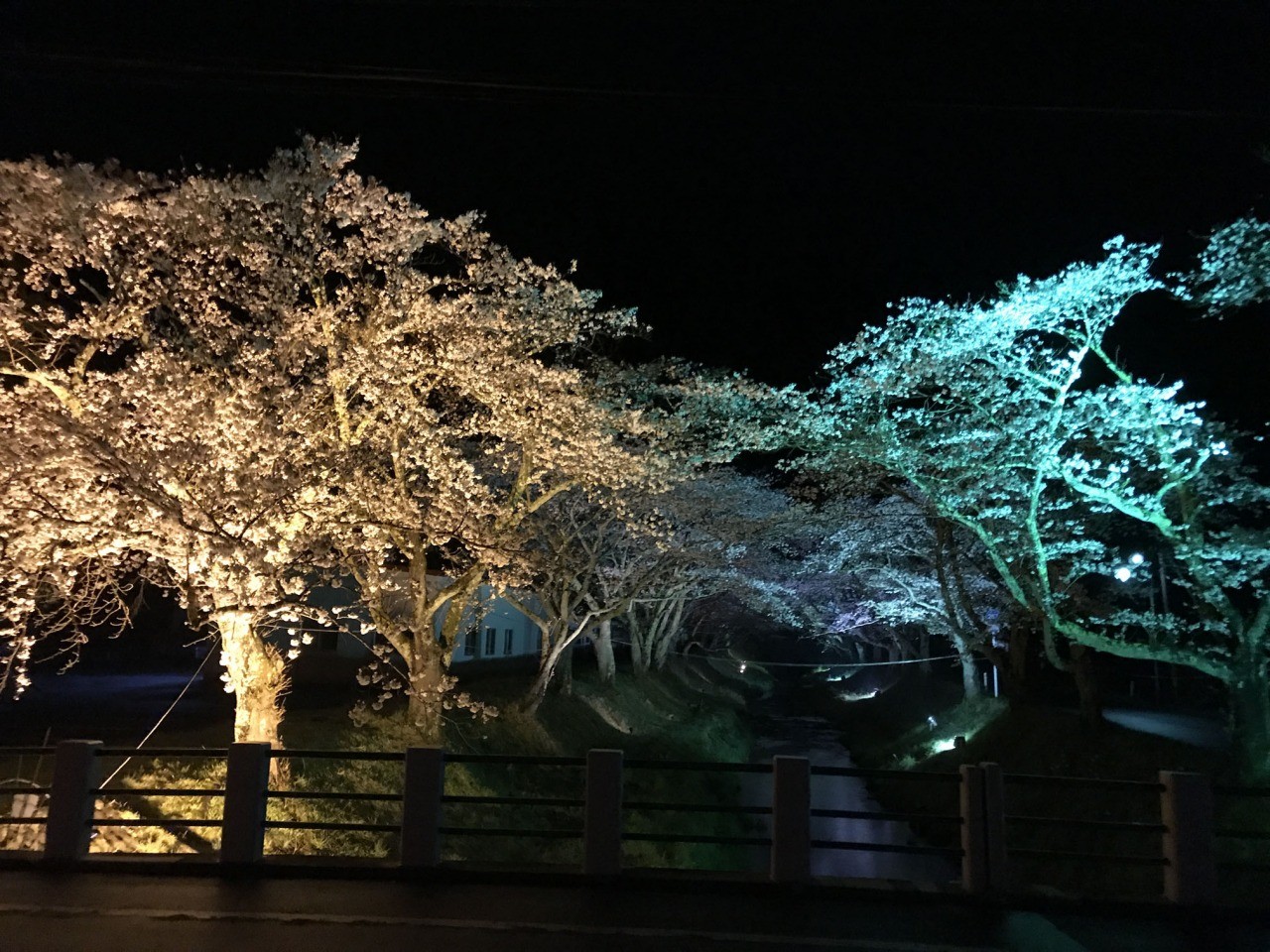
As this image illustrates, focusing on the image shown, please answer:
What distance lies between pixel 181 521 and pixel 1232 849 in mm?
16054

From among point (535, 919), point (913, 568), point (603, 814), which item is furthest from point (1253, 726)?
point (913, 568)

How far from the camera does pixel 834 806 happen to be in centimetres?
3052

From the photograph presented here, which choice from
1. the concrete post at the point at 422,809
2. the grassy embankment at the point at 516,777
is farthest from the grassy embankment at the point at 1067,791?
the grassy embankment at the point at 516,777

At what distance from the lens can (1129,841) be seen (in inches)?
670

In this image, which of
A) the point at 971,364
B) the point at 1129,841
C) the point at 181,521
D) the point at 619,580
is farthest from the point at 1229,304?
the point at 619,580

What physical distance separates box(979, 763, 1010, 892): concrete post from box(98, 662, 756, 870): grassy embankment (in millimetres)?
5351

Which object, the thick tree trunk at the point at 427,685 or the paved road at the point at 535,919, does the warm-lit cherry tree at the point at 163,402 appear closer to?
the thick tree trunk at the point at 427,685

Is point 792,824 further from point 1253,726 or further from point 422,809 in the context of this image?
point 1253,726

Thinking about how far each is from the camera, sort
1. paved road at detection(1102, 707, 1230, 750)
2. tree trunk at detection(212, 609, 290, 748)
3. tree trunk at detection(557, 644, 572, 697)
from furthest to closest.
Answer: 1. tree trunk at detection(557, 644, 572, 697)
2. paved road at detection(1102, 707, 1230, 750)
3. tree trunk at detection(212, 609, 290, 748)

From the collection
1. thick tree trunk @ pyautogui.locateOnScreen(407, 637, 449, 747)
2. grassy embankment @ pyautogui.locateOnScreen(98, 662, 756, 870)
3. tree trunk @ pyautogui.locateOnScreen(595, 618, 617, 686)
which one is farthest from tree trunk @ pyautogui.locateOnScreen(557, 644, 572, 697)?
thick tree trunk @ pyautogui.locateOnScreen(407, 637, 449, 747)

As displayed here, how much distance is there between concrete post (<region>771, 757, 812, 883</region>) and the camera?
27.1 ft

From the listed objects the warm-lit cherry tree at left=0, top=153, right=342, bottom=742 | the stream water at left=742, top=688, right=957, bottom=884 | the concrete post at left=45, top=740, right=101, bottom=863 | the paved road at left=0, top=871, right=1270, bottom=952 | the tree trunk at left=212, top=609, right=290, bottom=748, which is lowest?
the stream water at left=742, top=688, right=957, bottom=884

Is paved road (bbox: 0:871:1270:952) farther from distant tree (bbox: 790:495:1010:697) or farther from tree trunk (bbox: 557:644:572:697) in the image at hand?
tree trunk (bbox: 557:644:572:697)

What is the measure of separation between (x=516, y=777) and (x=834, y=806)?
13902mm
